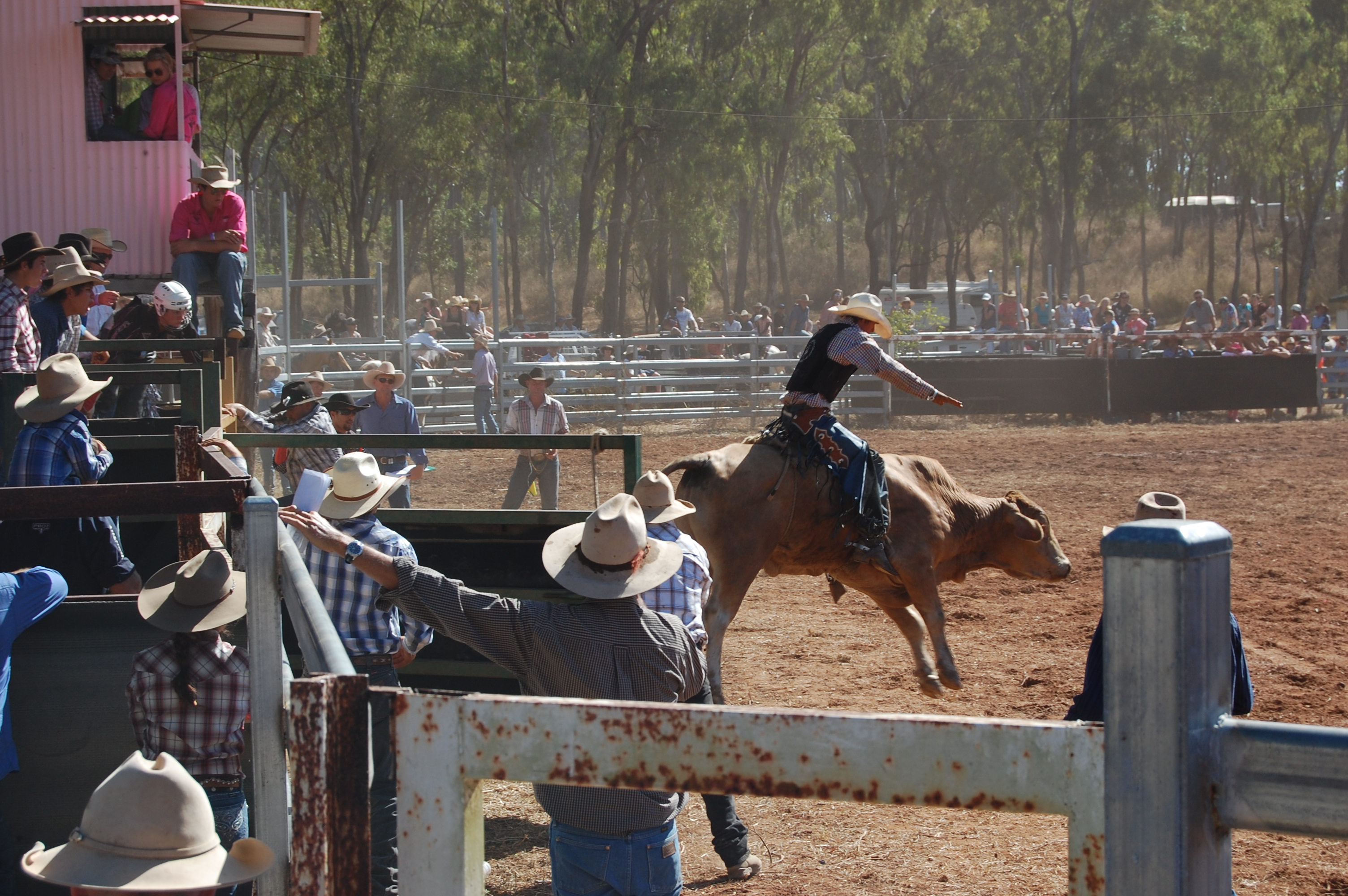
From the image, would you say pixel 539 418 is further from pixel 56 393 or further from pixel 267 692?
pixel 267 692

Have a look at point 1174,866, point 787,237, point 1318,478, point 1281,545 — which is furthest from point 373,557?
point 787,237

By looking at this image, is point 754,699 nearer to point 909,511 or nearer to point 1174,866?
point 909,511

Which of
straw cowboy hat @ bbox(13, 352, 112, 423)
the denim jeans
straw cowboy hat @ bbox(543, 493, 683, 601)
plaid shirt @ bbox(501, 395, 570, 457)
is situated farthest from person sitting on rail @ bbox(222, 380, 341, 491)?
straw cowboy hat @ bbox(543, 493, 683, 601)

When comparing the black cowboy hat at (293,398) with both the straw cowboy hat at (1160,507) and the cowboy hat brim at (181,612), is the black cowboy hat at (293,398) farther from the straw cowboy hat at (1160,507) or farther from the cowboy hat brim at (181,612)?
the straw cowboy hat at (1160,507)

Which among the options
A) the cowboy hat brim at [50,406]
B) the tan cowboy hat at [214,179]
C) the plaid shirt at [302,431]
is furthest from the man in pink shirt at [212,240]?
the cowboy hat brim at [50,406]

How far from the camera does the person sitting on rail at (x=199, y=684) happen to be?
11.5ft

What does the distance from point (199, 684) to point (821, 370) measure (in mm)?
4779

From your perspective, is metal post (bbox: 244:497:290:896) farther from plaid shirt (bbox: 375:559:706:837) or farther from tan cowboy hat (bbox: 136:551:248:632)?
tan cowboy hat (bbox: 136:551:248:632)

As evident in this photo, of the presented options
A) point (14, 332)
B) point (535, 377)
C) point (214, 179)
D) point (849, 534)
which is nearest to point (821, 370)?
point (849, 534)

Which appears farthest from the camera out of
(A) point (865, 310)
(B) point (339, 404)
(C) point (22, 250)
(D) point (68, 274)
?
(B) point (339, 404)

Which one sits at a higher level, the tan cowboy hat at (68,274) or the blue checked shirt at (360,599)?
the tan cowboy hat at (68,274)

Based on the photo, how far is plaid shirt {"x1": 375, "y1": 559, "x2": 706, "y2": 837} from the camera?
321cm

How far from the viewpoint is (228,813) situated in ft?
12.2

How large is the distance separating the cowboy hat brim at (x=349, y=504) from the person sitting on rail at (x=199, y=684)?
0.98 metres
